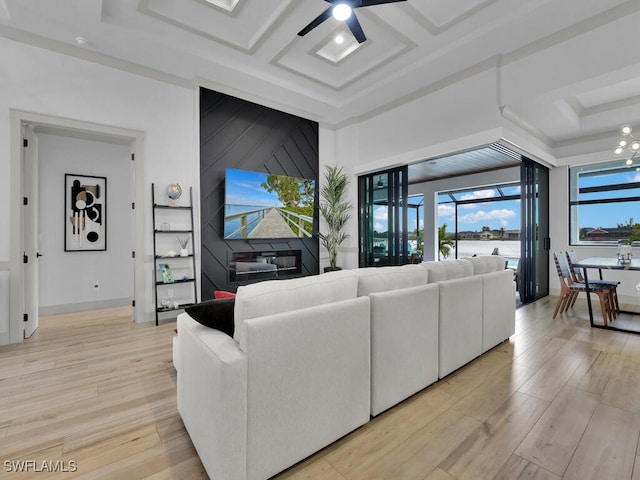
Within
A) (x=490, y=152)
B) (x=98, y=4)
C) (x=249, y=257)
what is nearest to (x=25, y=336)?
(x=249, y=257)

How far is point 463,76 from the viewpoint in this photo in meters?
4.37

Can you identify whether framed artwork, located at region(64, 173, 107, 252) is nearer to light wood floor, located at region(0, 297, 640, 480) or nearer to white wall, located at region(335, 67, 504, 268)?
light wood floor, located at region(0, 297, 640, 480)

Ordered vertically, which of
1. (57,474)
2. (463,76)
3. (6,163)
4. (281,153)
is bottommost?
(57,474)

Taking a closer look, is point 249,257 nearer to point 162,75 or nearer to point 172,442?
point 162,75

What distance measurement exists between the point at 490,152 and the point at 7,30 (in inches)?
293

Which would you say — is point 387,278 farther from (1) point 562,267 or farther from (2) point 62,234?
(2) point 62,234

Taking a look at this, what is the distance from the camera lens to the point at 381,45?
13.7 ft

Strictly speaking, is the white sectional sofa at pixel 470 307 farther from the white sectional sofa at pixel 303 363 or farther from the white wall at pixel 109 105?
the white wall at pixel 109 105

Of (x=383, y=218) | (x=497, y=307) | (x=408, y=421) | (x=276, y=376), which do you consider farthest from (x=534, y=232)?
(x=276, y=376)

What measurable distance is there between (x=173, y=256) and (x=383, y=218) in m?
3.63

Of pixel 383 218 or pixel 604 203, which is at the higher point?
pixel 604 203

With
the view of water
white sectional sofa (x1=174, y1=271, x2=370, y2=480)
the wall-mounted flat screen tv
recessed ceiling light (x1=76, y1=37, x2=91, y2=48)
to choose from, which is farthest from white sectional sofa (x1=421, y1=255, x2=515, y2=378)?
the view of water

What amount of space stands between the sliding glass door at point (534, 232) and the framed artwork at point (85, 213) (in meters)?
7.00

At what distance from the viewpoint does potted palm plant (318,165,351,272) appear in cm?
612
